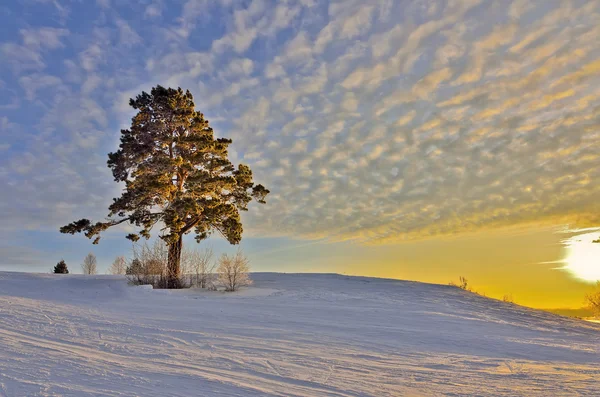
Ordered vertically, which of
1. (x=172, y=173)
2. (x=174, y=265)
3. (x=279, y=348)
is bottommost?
(x=279, y=348)

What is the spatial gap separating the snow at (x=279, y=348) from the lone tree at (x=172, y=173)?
6.67 m

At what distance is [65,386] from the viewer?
199 inches

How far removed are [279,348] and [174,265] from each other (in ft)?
44.1

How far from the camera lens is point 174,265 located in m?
20.0

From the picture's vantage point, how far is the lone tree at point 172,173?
20750 mm

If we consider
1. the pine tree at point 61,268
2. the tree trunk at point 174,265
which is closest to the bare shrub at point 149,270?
the tree trunk at point 174,265

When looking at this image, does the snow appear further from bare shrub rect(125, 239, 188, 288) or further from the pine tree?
the pine tree

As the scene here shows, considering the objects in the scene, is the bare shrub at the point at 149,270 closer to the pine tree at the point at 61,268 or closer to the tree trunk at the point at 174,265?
the tree trunk at the point at 174,265

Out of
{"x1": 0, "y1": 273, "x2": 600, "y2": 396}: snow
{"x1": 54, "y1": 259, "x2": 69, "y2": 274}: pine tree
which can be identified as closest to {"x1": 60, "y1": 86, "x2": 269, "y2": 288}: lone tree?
{"x1": 0, "y1": 273, "x2": 600, "y2": 396}: snow

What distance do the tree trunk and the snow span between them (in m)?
3.72

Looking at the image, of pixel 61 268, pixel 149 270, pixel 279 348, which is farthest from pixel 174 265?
pixel 61 268

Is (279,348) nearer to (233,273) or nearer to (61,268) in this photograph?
(233,273)

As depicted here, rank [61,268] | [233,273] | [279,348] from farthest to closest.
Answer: [61,268]
[233,273]
[279,348]

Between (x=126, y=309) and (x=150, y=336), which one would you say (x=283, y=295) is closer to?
(x=126, y=309)
